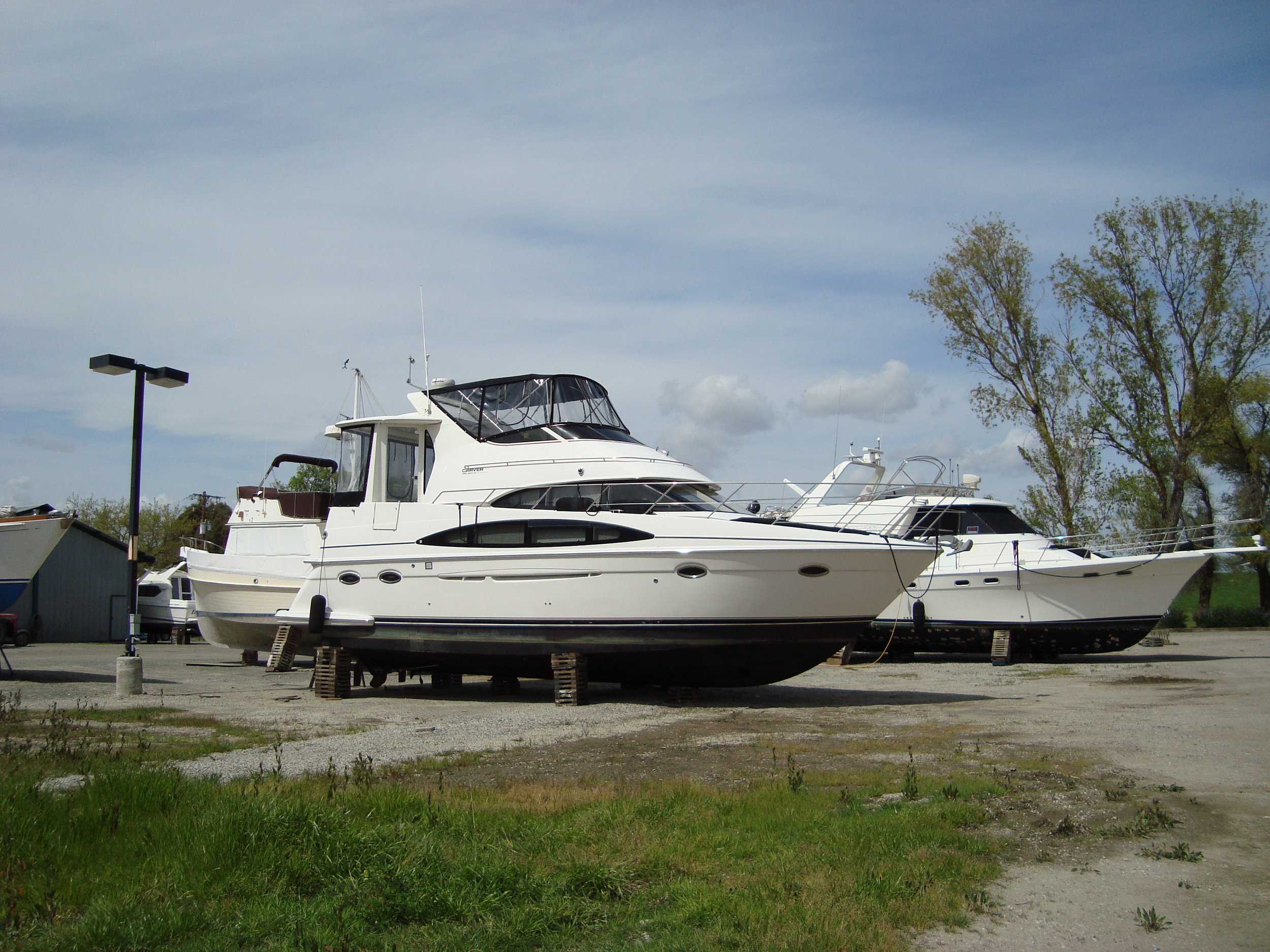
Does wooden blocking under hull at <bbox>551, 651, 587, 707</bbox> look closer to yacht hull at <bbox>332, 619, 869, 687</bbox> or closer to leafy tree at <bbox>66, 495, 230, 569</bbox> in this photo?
yacht hull at <bbox>332, 619, 869, 687</bbox>

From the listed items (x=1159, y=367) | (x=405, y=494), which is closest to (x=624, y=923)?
(x=405, y=494)

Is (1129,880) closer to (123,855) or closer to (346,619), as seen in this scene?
(123,855)

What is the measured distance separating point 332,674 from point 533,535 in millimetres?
4093

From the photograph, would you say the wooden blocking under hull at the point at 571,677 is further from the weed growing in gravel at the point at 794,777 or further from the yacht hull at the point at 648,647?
the weed growing in gravel at the point at 794,777

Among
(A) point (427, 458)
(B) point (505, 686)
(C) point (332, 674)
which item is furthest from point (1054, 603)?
(C) point (332, 674)

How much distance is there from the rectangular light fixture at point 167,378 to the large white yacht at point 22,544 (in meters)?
3.27

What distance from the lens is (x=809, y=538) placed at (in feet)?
38.0

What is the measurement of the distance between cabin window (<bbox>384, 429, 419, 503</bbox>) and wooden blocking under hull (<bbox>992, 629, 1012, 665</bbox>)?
11447 mm

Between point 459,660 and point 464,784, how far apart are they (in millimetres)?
7207

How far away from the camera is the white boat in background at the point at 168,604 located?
31938 mm

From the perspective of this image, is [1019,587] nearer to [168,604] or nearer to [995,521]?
[995,521]

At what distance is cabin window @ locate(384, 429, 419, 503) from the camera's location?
15.5 metres

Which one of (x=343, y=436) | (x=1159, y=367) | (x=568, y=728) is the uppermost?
(x=1159, y=367)

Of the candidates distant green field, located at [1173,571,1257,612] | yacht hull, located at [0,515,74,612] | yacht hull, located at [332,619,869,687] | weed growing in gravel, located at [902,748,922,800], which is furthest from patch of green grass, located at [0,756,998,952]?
distant green field, located at [1173,571,1257,612]
